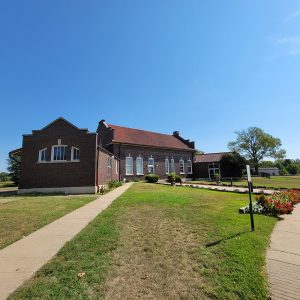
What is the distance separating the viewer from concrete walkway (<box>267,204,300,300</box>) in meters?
3.59

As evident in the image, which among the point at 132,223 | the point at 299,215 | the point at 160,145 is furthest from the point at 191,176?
the point at 132,223

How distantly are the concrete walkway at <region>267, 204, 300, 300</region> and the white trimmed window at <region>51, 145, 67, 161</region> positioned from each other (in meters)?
17.7

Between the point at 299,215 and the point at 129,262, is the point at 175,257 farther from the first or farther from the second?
the point at 299,215

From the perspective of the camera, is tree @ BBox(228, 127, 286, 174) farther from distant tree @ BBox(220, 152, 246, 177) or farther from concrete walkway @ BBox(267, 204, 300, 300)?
concrete walkway @ BBox(267, 204, 300, 300)

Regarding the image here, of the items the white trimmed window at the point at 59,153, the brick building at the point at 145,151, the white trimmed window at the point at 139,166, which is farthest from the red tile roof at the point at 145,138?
the white trimmed window at the point at 59,153

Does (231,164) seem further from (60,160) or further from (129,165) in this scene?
(60,160)

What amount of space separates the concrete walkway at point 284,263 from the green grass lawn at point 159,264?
169 millimetres

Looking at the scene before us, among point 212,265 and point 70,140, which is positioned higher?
point 70,140

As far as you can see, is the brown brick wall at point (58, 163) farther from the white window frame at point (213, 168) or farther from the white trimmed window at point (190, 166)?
the white window frame at point (213, 168)

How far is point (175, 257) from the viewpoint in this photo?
490 cm

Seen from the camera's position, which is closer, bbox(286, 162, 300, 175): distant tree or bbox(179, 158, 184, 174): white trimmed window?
bbox(179, 158, 184, 174): white trimmed window

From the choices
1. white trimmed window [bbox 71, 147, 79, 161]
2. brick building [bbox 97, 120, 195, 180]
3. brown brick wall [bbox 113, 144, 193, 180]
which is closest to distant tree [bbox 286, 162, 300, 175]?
brick building [bbox 97, 120, 195, 180]

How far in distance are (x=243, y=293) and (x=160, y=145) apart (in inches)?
1423

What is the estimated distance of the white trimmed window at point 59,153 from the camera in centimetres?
2067
